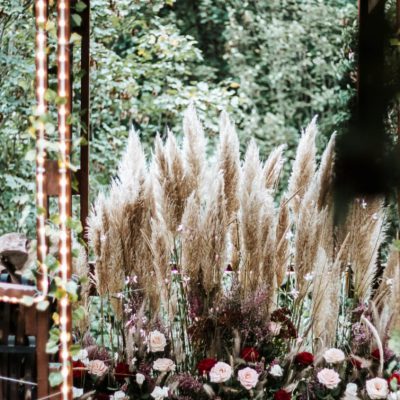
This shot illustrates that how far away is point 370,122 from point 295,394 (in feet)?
5.05

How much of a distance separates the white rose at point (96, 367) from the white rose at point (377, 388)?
40.1 inches

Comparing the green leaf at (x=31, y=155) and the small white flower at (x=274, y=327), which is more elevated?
the green leaf at (x=31, y=155)

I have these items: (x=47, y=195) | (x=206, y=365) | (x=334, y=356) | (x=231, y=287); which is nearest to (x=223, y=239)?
(x=231, y=287)

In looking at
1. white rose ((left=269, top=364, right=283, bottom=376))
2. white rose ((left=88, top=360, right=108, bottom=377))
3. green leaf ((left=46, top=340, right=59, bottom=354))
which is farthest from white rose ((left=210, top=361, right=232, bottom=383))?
green leaf ((left=46, top=340, right=59, bottom=354))

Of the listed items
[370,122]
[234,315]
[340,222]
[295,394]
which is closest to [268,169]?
[234,315]

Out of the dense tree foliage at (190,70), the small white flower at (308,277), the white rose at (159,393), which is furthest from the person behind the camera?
the dense tree foliage at (190,70)

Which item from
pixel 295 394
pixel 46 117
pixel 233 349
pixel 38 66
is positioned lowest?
pixel 295 394

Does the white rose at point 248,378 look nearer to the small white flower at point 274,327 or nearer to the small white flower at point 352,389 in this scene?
the small white flower at point 274,327

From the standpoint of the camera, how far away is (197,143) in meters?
3.41

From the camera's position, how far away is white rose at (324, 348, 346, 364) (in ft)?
10.2

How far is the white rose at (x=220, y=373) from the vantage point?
3012 mm

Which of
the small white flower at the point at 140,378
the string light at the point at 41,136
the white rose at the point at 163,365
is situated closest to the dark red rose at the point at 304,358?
the white rose at the point at 163,365

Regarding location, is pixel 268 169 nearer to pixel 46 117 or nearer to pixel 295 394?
pixel 295 394

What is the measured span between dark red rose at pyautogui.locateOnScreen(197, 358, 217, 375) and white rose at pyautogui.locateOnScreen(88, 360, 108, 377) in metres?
0.39
